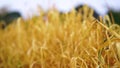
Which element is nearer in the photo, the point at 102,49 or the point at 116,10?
the point at 102,49

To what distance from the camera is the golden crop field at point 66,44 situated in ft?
5.12

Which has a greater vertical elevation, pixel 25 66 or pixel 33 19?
pixel 33 19

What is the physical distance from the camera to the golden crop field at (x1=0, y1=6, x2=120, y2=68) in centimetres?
156

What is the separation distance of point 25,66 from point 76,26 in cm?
46

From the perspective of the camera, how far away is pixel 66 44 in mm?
2070

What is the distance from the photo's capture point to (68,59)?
1799 mm

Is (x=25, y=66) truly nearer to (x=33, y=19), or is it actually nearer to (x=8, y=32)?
(x=33, y=19)

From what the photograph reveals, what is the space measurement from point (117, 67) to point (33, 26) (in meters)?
1.44

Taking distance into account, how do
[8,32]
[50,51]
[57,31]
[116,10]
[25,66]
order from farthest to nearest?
1. [116,10]
2. [8,32]
3. [57,31]
4. [25,66]
5. [50,51]

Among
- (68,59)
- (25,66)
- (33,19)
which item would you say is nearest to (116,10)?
(33,19)

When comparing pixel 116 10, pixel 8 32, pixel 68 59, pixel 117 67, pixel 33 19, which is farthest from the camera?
pixel 116 10

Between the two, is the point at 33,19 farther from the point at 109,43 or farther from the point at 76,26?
the point at 109,43

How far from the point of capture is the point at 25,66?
2.22 m

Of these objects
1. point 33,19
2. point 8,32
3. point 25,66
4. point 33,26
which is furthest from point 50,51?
point 8,32
